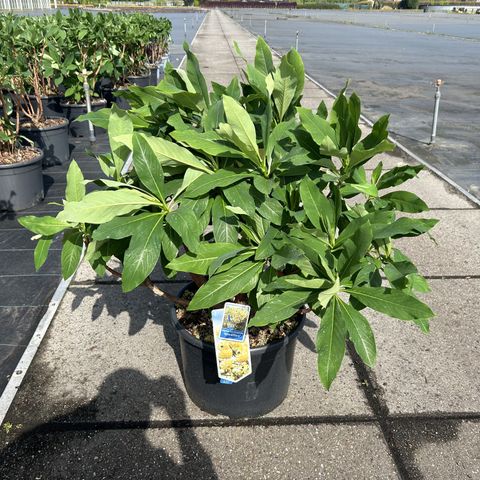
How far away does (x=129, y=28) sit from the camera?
9.77m

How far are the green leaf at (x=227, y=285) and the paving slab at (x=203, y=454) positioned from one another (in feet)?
3.40

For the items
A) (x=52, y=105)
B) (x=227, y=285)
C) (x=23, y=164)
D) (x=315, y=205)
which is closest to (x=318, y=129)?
(x=315, y=205)

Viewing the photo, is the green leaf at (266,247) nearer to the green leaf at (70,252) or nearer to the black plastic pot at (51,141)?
the green leaf at (70,252)

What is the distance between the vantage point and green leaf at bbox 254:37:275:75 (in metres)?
2.13

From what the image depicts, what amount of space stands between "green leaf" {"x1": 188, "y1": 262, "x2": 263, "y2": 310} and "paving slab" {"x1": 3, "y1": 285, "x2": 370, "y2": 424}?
113 centimetres

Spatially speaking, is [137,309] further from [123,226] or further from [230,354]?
[123,226]

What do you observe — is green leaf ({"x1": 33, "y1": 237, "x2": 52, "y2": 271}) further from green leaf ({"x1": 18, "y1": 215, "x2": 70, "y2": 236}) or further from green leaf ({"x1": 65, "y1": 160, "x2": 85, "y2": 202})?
green leaf ({"x1": 65, "y1": 160, "x2": 85, "y2": 202})

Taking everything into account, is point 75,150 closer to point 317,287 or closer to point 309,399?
point 309,399

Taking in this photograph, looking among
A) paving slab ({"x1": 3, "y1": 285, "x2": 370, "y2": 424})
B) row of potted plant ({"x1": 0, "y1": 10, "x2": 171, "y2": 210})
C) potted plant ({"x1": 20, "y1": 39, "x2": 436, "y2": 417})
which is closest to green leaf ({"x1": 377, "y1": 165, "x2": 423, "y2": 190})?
potted plant ({"x1": 20, "y1": 39, "x2": 436, "y2": 417})

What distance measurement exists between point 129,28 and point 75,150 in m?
3.80

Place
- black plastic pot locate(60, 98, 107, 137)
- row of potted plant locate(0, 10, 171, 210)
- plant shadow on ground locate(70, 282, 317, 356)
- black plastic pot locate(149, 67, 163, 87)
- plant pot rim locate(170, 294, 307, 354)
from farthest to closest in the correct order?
black plastic pot locate(149, 67, 163, 87) < black plastic pot locate(60, 98, 107, 137) < row of potted plant locate(0, 10, 171, 210) < plant shadow on ground locate(70, 282, 317, 356) < plant pot rim locate(170, 294, 307, 354)

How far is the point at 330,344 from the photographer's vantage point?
1544 mm

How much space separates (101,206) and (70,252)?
19.8 inches

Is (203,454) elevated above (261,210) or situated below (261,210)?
below
